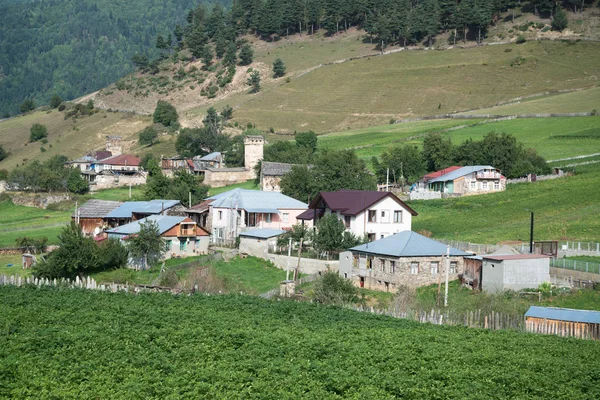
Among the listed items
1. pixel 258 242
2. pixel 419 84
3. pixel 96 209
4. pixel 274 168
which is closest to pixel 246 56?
pixel 419 84

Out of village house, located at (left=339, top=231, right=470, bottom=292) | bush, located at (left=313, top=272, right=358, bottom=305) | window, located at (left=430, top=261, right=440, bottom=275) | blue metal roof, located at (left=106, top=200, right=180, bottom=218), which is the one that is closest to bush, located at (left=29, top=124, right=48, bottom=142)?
blue metal roof, located at (left=106, top=200, right=180, bottom=218)

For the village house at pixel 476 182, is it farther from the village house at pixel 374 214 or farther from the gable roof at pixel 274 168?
the gable roof at pixel 274 168

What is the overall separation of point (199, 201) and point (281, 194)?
328 inches

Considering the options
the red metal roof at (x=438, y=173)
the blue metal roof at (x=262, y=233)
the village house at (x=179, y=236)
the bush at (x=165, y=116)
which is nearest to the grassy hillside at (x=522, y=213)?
the red metal roof at (x=438, y=173)

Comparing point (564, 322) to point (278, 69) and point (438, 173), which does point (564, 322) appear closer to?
point (438, 173)

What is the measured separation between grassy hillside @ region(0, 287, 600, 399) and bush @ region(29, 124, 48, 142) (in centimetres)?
11239

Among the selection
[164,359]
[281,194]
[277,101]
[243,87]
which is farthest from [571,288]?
[243,87]

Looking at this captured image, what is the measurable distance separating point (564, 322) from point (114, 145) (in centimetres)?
10176

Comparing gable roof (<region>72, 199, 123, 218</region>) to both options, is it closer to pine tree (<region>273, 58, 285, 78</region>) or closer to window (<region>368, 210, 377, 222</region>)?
window (<region>368, 210, 377, 222</region>)

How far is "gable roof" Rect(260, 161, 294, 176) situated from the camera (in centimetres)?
9324

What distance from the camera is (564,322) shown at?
131ft

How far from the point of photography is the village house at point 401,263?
5162cm

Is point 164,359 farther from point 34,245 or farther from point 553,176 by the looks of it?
Result: point 553,176

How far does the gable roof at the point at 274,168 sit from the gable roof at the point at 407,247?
38.2 m
